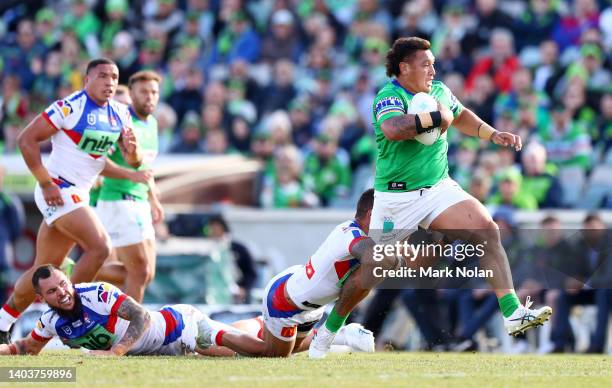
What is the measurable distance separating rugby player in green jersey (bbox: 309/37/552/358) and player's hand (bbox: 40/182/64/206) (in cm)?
257

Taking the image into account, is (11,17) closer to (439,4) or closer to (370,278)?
(439,4)

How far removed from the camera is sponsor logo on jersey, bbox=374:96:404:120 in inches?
397

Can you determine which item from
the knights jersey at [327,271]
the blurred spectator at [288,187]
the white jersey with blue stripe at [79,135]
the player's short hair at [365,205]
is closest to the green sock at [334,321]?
the knights jersey at [327,271]

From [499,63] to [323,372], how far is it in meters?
10.7

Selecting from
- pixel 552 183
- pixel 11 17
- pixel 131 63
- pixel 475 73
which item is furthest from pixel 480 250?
pixel 11 17

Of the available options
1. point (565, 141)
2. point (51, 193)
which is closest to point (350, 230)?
point (51, 193)

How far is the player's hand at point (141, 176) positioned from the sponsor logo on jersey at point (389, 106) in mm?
2960

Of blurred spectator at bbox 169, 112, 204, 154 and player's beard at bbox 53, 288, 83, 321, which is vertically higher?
blurred spectator at bbox 169, 112, 204, 154

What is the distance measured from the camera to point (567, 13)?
765 inches

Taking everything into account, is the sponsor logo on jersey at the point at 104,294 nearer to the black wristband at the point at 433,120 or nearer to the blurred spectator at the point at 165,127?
the black wristband at the point at 433,120

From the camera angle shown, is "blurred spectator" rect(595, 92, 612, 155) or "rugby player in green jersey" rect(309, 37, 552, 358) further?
"blurred spectator" rect(595, 92, 612, 155)

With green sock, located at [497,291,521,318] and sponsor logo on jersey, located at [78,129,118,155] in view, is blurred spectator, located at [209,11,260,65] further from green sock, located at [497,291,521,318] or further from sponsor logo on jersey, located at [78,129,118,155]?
green sock, located at [497,291,521,318]

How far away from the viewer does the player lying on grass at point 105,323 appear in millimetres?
10023

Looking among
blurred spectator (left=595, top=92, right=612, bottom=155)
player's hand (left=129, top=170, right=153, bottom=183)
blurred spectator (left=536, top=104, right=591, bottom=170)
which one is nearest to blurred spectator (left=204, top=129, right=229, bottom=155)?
blurred spectator (left=536, top=104, right=591, bottom=170)
